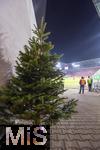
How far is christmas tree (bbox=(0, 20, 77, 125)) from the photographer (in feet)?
12.4

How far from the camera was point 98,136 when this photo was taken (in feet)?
15.6

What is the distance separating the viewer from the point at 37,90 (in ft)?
12.9

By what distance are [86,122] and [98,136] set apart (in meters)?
1.58

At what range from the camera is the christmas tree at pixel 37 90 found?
3785mm

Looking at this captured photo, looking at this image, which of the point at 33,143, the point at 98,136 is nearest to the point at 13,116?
the point at 33,143
